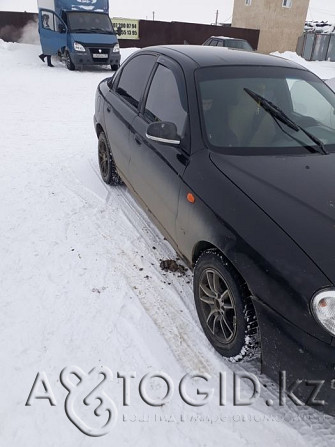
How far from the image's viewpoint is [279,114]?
294 cm

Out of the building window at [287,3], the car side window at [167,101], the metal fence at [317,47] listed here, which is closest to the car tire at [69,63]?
the car side window at [167,101]

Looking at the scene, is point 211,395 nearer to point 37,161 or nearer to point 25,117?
point 37,161

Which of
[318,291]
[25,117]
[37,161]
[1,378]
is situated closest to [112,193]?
[37,161]

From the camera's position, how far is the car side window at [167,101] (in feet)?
9.58

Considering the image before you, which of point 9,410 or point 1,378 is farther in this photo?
point 1,378

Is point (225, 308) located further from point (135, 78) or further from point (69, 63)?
point (69, 63)

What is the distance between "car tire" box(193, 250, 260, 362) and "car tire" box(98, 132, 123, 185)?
244cm

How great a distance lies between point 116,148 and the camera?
419 centimetres

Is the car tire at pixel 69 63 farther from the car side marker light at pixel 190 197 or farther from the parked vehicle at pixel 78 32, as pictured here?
the car side marker light at pixel 190 197

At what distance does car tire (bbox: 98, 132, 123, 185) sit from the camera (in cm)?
462

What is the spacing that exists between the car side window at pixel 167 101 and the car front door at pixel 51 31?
40.5 feet

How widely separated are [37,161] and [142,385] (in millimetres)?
4169

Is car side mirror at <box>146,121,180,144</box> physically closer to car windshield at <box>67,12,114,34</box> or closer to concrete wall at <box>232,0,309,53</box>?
car windshield at <box>67,12,114,34</box>

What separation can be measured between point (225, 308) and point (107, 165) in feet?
9.63
